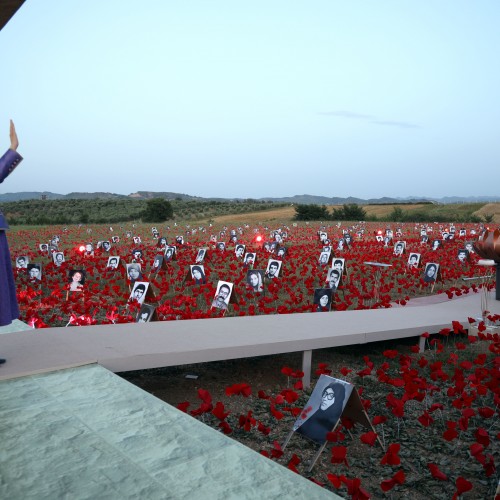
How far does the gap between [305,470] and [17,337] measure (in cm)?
331

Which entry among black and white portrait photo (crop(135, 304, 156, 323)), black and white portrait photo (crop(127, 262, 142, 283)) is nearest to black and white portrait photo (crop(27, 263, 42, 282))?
black and white portrait photo (crop(127, 262, 142, 283))

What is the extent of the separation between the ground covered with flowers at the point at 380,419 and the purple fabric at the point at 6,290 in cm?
168

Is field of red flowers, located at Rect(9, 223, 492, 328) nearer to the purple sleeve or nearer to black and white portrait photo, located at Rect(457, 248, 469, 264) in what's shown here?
black and white portrait photo, located at Rect(457, 248, 469, 264)

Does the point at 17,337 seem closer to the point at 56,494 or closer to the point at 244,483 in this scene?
the point at 56,494

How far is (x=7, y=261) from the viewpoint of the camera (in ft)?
16.2

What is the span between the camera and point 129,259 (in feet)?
54.4

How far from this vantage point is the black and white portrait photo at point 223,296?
8977 millimetres

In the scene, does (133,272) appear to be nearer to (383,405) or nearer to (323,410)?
(383,405)

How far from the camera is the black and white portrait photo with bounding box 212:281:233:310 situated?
8977mm

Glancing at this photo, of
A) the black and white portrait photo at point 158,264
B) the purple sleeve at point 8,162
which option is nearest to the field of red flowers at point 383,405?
the black and white portrait photo at point 158,264

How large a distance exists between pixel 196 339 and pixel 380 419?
2458mm

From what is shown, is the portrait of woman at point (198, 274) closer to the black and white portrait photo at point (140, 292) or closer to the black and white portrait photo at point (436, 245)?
the black and white portrait photo at point (140, 292)

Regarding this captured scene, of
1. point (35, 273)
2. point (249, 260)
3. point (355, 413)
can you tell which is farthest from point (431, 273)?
point (355, 413)

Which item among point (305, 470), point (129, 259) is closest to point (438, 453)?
point (305, 470)
